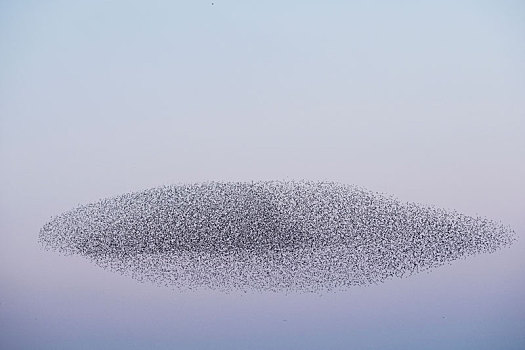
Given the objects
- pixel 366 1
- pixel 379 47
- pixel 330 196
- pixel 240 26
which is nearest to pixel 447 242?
pixel 330 196

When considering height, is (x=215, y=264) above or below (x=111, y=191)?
below

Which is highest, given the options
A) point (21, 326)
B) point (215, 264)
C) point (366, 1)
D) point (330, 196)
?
point (366, 1)

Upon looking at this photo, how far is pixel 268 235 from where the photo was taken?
279 cm

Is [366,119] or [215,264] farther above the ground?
[366,119]

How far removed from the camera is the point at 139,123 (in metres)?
2.89

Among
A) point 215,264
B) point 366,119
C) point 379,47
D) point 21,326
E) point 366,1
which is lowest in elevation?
point 21,326

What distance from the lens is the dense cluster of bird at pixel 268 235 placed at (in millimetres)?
2768

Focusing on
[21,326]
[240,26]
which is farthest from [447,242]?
[21,326]

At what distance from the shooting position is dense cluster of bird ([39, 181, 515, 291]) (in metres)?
2.77

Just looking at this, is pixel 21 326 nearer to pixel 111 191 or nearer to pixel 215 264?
pixel 111 191

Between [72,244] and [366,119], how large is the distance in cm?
152

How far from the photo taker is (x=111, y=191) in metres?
2.87

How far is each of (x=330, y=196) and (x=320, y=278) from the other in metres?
0.38

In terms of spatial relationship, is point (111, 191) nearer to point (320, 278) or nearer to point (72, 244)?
point (72, 244)
